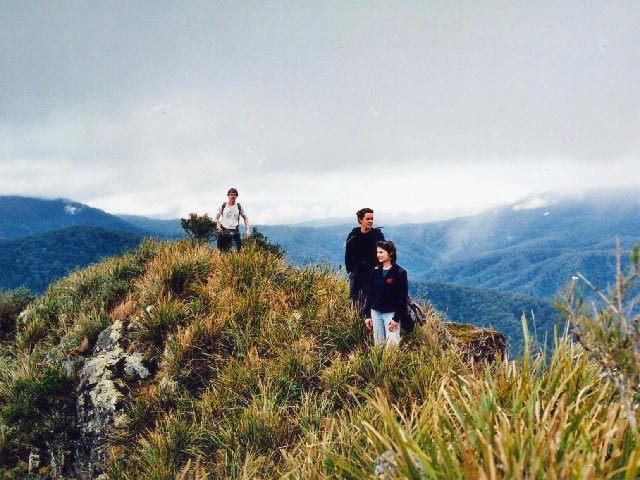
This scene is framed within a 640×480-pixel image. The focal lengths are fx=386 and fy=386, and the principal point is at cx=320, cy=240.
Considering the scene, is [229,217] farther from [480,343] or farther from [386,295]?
[480,343]

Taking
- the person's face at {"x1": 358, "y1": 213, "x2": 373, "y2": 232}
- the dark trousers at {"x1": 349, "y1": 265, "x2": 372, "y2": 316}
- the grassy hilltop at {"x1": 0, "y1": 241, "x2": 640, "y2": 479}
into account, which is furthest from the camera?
the dark trousers at {"x1": 349, "y1": 265, "x2": 372, "y2": 316}

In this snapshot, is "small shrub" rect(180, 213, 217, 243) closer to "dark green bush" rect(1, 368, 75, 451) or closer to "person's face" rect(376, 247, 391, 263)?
"dark green bush" rect(1, 368, 75, 451)

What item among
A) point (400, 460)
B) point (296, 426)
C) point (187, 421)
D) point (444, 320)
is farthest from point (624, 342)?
point (444, 320)

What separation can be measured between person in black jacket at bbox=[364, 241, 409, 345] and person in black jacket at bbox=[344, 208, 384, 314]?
817mm

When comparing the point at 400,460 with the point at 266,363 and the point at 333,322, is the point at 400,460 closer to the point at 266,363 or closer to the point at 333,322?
the point at 266,363

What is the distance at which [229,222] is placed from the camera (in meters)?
9.57

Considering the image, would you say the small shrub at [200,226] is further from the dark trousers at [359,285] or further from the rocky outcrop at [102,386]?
the dark trousers at [359,285]

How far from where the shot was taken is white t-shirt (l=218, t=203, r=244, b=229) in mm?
9578

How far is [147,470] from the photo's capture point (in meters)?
4.26

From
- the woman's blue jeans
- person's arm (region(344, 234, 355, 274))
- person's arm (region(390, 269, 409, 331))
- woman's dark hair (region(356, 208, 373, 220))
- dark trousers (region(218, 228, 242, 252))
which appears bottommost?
the woman's blue jeans

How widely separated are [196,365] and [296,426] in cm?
215

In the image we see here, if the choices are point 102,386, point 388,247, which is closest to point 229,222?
point 102,386

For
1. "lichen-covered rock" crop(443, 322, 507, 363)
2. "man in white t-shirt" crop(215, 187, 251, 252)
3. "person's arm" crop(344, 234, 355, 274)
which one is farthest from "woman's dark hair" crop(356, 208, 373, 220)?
"man in white t-shirt" crop(215, 187, 251, 252)

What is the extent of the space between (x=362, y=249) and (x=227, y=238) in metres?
4.40
